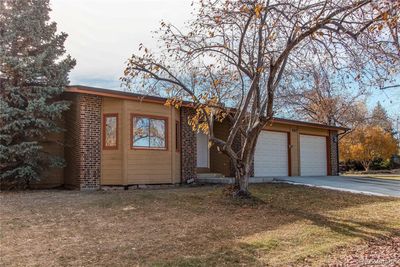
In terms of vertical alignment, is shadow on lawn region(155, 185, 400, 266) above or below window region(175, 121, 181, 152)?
below

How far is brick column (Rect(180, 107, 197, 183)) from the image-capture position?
15.9 metres

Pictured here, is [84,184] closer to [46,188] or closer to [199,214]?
[46,188]

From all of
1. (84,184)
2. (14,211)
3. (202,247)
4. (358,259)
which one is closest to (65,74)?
(84,184)

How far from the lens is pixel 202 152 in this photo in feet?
59.6

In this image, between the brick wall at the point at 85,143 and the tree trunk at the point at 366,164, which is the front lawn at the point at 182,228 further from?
the tree trunk at the point at 366,164

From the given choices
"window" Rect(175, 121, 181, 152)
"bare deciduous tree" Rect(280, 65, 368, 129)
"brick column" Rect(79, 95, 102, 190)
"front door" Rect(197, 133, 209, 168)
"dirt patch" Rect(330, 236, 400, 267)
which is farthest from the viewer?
"front door" Rect(197, 133, 209, 168)

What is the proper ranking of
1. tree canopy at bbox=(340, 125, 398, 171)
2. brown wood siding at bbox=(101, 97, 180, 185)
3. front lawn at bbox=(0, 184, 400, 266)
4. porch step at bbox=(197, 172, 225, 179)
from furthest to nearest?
tree canopy at bbox=(340, 125, 398, 171) < porch step at bbox=(197, 172, 225, 179) < brown wood siding at bbox=(101, 97, 180, 185) < front lawn at bbox=(0, 184, 400, 266)

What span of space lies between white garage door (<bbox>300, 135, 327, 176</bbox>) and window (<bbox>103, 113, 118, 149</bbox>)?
1065cm

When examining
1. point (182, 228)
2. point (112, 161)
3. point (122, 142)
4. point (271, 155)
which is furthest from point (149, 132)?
point (271, 155)

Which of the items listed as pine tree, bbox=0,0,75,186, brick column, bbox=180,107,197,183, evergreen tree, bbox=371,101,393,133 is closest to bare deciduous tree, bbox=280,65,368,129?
evergreen tree, bbox=371,101,393,133

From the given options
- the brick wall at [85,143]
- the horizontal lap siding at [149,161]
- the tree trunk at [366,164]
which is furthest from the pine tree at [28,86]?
the tree trunk at [366,164]

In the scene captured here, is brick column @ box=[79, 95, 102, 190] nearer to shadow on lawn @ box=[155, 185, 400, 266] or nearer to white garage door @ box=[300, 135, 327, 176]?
shadow on lawn @ box=[155, 185, 400, 266]

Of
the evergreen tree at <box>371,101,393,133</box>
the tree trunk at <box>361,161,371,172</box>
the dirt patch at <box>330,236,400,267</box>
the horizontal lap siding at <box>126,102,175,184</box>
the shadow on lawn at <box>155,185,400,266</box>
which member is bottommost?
the dirt patch at <box>330,236,400,267</box>

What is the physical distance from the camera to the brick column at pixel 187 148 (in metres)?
15.9
